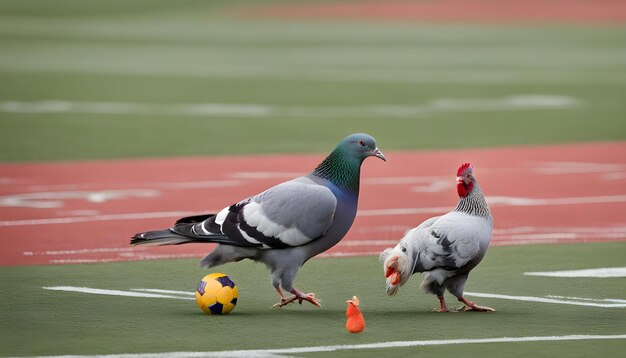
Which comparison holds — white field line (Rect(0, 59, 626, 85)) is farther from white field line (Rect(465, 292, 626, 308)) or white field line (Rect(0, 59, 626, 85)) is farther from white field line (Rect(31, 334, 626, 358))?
white field line (Rect(31, 334, 626, 358))

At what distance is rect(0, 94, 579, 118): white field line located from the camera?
89.1 feet

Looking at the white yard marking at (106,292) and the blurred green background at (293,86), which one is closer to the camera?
the white yard marking at (106,292)

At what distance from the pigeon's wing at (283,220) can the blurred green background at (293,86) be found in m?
11.0

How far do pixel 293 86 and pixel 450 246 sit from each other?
78.5ft

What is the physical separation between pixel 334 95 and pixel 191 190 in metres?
14.3

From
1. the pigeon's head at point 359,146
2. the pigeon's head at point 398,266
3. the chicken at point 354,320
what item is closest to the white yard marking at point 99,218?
the pigeon's head at point 359,146

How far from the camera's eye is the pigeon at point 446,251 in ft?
31.4

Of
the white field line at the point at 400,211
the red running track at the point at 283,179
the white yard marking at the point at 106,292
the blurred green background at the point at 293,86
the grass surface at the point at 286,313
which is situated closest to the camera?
the grass surface at the point at 286,313

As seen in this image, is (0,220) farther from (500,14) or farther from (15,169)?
(500,14)

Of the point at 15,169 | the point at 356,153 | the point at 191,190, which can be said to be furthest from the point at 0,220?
the point at 356,153

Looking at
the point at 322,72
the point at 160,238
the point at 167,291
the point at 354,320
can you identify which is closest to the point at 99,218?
the point at 167,291

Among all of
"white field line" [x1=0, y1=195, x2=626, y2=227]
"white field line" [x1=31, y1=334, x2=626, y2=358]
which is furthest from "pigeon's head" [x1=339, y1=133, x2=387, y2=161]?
"white field line" [x1=0, y1=195, x2=626, y2=227]

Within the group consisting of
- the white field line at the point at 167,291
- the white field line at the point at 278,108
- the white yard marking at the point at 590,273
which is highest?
the white field line at the point at 278,108

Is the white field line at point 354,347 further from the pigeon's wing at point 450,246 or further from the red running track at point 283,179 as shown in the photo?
the red running track at point 283,179
